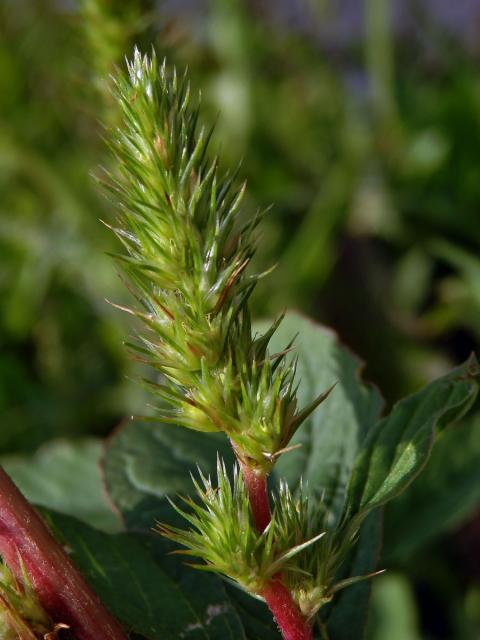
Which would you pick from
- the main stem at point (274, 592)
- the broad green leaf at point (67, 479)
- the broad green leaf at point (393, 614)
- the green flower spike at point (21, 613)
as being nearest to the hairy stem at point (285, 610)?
the main stem at point (274, 592)

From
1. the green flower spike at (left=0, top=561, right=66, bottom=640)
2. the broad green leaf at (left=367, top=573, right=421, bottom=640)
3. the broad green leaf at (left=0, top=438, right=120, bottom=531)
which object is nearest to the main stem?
the green flower spike at (left=0, top=561, right=66, bottom=640)

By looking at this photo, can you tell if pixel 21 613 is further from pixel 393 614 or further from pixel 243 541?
pixel 393 614

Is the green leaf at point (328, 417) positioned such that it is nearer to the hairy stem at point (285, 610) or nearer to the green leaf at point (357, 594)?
the green leaf at point (357, 594)

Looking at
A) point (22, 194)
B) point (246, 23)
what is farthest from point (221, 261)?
point (246, 23)

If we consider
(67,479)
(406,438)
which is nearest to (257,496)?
(406,438)

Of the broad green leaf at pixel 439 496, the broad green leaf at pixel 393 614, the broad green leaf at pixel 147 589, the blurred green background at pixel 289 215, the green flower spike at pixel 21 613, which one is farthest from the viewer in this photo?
the blurred green background at pixel 289 215
